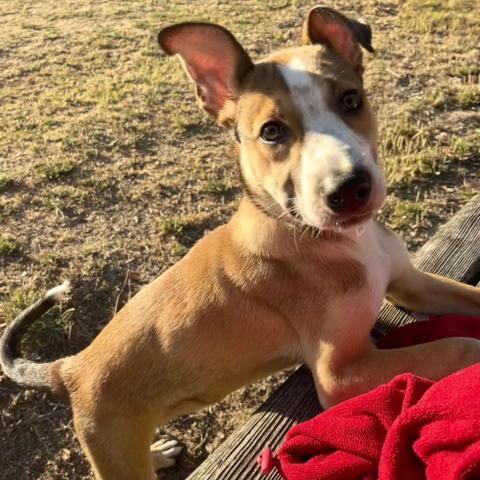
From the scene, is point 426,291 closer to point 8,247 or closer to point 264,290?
point 264,290

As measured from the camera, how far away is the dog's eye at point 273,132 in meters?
2.64

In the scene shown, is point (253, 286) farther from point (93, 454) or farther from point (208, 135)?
point (208, 135)

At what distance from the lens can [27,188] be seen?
6.04m

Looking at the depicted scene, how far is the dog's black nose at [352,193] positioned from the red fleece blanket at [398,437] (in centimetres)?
74

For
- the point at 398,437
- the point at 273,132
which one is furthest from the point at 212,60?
the point at 398,437

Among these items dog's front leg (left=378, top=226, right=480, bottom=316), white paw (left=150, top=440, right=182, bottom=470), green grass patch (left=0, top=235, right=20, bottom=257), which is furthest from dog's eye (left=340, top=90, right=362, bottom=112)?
green grass patch (left=0, top=235, right=20, bottom=257)

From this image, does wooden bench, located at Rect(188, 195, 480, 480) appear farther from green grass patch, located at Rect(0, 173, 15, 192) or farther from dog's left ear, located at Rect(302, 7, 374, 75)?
green grass patch, located at Rect(0, 173, 15, 192)

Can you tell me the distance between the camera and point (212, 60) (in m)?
2.96

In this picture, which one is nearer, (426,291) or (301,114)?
(301,114)

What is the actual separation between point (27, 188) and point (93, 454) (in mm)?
3864

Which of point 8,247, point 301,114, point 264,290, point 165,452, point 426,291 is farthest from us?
point 8,247

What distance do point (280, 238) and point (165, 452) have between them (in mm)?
1555

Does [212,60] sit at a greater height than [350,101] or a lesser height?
greater

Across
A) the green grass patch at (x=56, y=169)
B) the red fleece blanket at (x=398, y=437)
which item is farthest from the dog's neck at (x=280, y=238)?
the green grass patch at (x=56, y=169)
